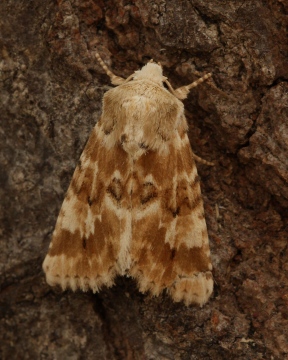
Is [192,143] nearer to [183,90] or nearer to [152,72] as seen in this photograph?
[183,90]

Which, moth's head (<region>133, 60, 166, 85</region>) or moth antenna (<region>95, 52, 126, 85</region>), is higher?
moth's head (<region>133, 60, 166, 85</region>)

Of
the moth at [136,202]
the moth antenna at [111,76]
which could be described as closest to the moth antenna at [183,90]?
the moth at [136,202]

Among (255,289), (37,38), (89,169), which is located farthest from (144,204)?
(37,38)

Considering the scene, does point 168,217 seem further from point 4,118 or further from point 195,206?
point 4,118

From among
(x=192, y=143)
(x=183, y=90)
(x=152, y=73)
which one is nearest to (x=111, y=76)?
(x=152, y=73)

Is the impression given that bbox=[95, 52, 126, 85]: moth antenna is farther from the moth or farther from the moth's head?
the moth's head

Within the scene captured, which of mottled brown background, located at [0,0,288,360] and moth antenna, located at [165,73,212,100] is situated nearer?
mottled brown background, located at [0,0,288,360]

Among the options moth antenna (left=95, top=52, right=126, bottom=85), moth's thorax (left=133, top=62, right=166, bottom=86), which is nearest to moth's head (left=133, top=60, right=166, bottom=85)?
moth's thorax (left=133, top=62, right=166, bottom=86)

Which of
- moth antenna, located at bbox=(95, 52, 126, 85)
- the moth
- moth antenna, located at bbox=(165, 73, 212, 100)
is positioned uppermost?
moth antenna, located at bbox=(165, 73, 212, 100)

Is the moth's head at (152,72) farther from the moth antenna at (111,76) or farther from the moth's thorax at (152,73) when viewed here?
the moth antenna at (111,76)
